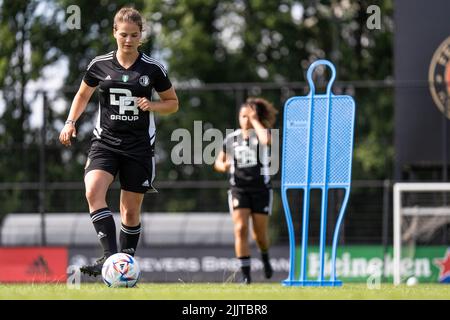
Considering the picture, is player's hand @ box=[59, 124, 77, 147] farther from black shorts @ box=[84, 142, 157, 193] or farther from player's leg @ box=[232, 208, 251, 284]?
player's leg @ box=[232, 208, 251, 284]

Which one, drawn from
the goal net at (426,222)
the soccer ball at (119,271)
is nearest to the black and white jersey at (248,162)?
the soccer ball at (119,271)

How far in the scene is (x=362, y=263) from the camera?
54.2ft

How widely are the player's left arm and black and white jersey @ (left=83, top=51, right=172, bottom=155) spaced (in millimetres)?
118

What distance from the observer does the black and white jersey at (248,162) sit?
12.2 m

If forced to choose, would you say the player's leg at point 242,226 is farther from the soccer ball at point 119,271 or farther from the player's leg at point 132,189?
the soccer ball at point 119,271

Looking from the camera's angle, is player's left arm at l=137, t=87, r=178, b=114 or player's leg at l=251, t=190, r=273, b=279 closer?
player's left arm at l=137, t=87, r=178, b=114

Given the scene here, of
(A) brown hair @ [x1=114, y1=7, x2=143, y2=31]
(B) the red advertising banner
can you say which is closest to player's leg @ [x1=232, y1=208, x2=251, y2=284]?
(A) brown hair @ [x1=114, y1=7, x2=143, y2=31]

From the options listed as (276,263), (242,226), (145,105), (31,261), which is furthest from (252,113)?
(31,261)

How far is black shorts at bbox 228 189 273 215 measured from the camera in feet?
39.5

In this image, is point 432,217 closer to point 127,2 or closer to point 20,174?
point 20,174

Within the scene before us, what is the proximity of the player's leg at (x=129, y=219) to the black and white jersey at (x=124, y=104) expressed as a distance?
0.37 meters

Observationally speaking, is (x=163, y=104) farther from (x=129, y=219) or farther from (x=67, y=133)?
(x=129, y=219)

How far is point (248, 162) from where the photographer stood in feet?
40.3
